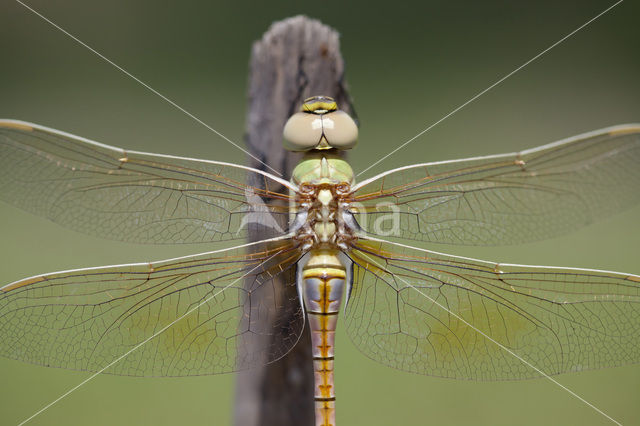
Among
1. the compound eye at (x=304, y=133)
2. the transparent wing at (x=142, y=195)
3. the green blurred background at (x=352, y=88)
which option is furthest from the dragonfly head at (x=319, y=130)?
the green blurred background at (x=352, y=88)

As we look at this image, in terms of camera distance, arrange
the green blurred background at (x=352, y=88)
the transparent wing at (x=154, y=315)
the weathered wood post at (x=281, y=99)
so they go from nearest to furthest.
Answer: the transparent wing at (x=154, y=315) < the weathered wood post at (x=281, y=99) < the green blurred background at (x=352, y=88)

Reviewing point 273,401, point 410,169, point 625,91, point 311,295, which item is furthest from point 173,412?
point 625,91

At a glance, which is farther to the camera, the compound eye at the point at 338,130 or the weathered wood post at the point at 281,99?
the weathered wood post at the point at 281,99

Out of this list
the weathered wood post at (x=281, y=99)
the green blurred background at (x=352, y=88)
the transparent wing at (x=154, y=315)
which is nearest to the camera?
the transparent wing at (x=154, y=315)

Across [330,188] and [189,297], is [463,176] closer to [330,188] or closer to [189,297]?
[330,188]

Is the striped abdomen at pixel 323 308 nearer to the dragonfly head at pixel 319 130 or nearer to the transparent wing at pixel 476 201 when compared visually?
the transparent wing at pixel 476 201

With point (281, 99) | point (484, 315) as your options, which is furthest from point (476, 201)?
point (281, 99)

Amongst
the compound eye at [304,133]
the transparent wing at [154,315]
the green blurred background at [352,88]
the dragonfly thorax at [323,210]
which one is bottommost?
the transparent wing at [154,315]
